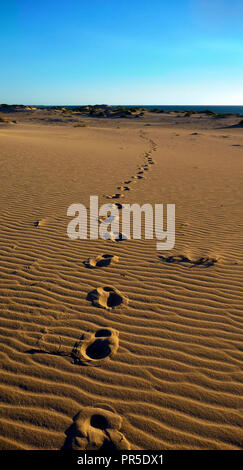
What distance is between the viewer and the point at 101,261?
4254 mm

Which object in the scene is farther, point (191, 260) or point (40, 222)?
point (40, 222)

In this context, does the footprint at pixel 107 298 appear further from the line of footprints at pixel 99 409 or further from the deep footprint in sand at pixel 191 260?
the deep footprint in sand at pixel 191 260

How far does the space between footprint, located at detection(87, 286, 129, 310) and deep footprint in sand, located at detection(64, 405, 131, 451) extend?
3.99ft

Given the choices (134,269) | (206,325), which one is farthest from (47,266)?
(206,325)

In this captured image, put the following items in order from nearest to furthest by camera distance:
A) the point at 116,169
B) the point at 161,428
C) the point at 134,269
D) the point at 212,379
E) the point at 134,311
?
the point at 161,428, the point at 212,379, the point at 134,311, the point at 134,269, the point at 116,169

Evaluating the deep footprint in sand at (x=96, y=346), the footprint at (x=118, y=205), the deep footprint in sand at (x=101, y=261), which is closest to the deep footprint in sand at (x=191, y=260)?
the deep footprint in sand at (x=101, y=261)

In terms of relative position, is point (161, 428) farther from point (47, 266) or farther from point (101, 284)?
point (47, 266)

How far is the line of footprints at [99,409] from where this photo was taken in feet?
6.28

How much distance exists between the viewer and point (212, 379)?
236 centimetres

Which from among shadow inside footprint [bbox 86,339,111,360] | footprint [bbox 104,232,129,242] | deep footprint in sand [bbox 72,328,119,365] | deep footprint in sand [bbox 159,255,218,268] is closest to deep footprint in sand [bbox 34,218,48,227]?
footprint [bbox 104,232,129,242]

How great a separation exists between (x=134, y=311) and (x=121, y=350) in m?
0.58

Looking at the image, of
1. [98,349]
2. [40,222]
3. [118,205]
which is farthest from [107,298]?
[118,205]

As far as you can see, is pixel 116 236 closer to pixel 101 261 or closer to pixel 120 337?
pixel 101 261

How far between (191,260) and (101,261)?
1.35 metres
